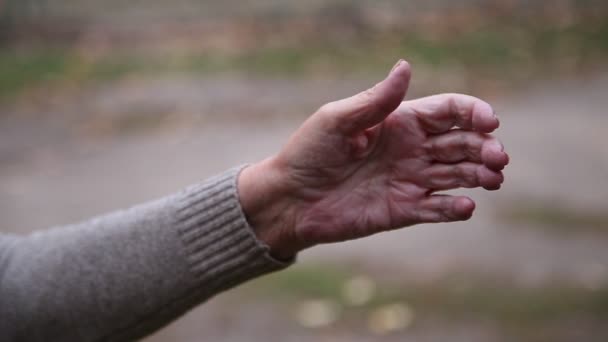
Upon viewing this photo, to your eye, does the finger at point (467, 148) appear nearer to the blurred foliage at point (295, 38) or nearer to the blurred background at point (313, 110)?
the blurred background at point (313, 110)

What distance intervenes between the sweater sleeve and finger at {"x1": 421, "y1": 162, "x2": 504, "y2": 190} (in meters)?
0.44

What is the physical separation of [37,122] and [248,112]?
5.59 feet

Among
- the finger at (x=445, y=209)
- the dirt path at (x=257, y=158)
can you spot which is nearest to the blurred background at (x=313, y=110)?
the dirt path at (x=257, y=158)

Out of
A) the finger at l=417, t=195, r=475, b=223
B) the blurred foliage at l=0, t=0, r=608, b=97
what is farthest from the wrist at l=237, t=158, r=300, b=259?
the blurred foliage at l=0, t=0, r=608, b=97

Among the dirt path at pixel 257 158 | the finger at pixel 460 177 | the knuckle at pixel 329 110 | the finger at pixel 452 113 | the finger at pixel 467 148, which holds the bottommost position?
the dirt path at pixel 257 158

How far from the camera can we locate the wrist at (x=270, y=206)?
189 cm

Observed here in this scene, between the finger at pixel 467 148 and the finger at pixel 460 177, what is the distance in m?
0.01

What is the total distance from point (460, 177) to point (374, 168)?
0.68 feet

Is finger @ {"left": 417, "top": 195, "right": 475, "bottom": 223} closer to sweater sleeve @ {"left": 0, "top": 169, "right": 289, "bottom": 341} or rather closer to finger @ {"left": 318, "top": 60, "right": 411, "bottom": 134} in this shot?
finger @ {"left": 318, "top": 60, "right": 411, "bottom": 134}

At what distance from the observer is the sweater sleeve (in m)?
1.90

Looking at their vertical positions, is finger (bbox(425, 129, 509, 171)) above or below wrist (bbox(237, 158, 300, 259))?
above

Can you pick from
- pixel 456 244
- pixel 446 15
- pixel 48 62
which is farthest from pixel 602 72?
pixel 48 62

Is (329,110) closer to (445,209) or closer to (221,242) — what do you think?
(445,209)

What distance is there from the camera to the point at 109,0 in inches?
322
